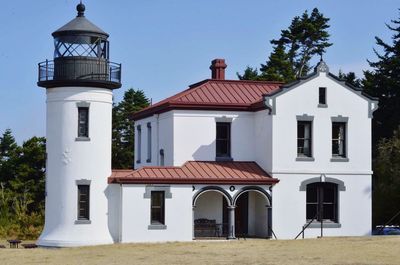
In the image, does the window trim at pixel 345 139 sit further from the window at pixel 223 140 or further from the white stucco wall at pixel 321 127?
the window at pixel 223 140

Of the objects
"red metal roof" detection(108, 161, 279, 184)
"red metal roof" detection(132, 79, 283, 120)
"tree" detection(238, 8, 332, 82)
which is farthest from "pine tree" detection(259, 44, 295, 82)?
"red metal roof" detection(108, 161, 279, 184)

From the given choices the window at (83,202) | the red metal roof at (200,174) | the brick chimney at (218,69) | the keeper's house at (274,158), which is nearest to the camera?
the window at (83,202)

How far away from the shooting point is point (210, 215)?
41.2m

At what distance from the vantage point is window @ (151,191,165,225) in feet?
127

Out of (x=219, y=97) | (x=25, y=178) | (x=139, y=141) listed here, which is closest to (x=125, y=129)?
(x=25, y=178)

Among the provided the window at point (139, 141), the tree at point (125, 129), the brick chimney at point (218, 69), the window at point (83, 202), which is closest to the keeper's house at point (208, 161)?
the window at point (83, 202)

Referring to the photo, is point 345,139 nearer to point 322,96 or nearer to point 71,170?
point 322,96

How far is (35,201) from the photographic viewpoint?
58.3 m

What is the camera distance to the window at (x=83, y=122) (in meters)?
38.4

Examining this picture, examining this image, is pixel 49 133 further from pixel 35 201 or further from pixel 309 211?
pixel 35 201

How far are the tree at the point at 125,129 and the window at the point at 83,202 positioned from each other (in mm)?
25578

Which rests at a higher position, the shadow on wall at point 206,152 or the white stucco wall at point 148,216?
the shadow on wall at point 206,152

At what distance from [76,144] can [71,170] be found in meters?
1.10

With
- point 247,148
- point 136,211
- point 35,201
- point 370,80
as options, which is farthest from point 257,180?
point 370,80
